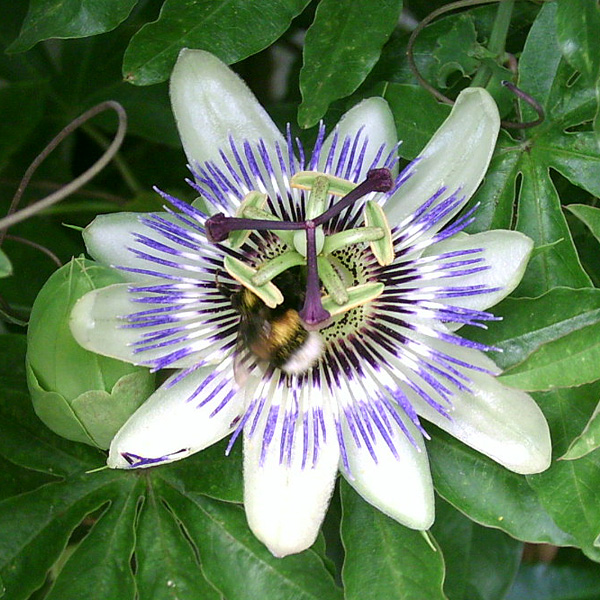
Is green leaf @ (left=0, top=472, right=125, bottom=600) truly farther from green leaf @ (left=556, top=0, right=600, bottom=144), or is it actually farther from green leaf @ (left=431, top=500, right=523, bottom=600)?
green leaf @ (left=556, top=0, right=600, bottom=144)

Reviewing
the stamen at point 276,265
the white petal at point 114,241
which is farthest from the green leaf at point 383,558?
the white petal at point 114,241

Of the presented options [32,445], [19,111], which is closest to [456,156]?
[32,445]

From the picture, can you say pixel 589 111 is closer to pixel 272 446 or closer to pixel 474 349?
pixel 474 349

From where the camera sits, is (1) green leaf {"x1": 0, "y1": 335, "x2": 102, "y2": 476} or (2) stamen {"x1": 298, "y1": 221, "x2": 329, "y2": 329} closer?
(2) stamen {"x1": 298, "y1": 221, "x2": 329, "y2": 329}

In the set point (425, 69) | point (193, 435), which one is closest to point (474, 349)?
point (193, 435)

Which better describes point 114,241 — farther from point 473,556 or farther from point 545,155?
point 473,556

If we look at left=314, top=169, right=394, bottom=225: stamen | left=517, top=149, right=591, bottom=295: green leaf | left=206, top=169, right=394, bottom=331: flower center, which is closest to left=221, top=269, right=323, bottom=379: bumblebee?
left=206, top=169, right=394, bottom=331: flower center

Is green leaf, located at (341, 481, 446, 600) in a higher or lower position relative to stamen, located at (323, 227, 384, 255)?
lower
